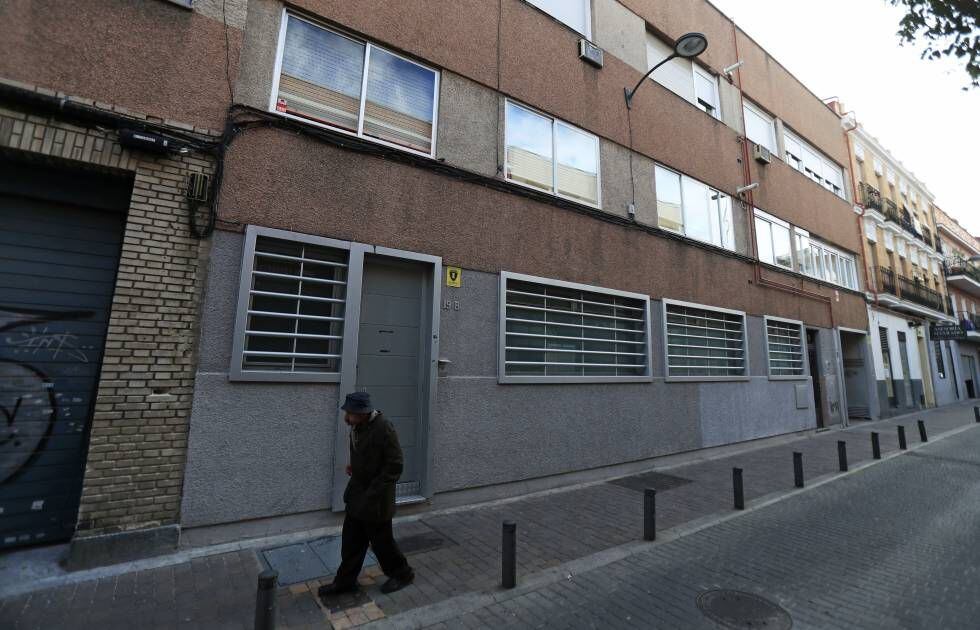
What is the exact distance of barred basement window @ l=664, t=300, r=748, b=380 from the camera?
9.74 metres

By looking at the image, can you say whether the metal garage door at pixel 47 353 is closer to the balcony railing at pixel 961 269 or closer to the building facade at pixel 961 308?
the building facade at pixel 961 308

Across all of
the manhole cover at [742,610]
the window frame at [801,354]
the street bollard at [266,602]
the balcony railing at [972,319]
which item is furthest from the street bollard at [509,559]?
the balcony railing at [972,319]

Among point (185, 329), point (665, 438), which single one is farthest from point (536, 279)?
point (185, 329)

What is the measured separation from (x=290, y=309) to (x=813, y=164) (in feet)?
63.4

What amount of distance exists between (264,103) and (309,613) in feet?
18.1

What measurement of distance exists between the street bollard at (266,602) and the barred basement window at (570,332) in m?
4.41

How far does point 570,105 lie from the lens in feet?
28.8

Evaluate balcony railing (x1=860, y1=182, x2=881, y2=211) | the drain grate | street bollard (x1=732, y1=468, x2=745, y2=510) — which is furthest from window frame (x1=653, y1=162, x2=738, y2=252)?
balcony railing (x1=860, y1=182, x2=881, y2=211)

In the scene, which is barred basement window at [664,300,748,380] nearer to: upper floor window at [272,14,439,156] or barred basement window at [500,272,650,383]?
barred basement window at [500,272,650,383]

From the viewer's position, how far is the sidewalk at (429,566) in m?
3.50

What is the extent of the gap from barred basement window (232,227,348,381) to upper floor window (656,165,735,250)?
7500 mm

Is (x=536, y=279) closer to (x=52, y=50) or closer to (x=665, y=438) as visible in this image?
(x=665, y=438)

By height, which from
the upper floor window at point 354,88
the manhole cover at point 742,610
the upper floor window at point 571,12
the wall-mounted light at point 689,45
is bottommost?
the manhole cover at point 742,610

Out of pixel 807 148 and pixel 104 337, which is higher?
pixel 807 148
